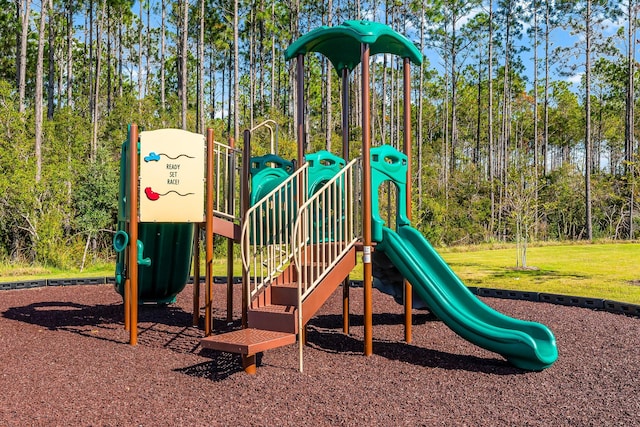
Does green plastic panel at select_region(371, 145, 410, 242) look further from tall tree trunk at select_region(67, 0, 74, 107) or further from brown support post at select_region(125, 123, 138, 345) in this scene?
tall tree trunk at select_region(67, 0, 74, 107)

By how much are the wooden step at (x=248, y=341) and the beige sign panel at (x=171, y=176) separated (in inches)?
81.5

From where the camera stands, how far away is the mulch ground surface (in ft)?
13.2

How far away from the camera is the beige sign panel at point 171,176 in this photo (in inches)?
259

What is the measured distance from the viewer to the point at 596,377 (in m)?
5.07

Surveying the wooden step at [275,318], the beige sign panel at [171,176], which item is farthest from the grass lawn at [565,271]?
the beige sign panel at [171,176]

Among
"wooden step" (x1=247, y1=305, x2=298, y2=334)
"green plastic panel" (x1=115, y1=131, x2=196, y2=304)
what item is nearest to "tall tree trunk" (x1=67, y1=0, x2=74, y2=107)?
"green plastic panel" (x1=115, y1=131, x2=196, y2=304)

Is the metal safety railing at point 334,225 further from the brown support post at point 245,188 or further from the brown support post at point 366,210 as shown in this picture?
the brown support post at point 245,188

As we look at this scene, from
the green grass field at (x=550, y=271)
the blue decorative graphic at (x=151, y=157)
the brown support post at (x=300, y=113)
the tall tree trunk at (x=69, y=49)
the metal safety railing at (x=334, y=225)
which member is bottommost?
the green grass field at (x=550, y=271)

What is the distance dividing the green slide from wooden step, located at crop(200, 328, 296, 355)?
5.31 feet

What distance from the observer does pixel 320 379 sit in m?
5.02

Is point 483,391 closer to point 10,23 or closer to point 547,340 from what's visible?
point 547,340

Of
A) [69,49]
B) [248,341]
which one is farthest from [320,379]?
[69,49]

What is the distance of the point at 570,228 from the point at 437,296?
25.4 metres

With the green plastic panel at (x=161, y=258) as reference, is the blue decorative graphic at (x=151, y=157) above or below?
above
